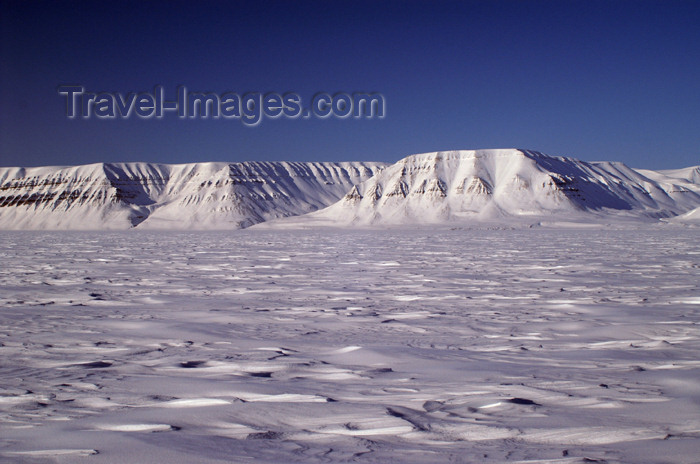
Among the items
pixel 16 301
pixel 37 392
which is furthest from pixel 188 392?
pixel 16 301

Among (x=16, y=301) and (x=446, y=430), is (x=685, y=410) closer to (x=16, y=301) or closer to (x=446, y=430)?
(x=446, y=430)

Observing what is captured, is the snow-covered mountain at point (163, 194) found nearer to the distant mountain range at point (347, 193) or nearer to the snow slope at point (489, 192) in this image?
the distant mountain range at point (347, 193)

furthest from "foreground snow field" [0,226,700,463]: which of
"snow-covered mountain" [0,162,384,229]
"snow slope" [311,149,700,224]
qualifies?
"snow-covered mountain" [0,162,384,229]

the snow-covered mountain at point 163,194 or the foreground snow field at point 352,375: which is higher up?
the snow-covered mountain at point 163,194

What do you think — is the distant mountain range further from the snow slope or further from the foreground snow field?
the foreground snow field

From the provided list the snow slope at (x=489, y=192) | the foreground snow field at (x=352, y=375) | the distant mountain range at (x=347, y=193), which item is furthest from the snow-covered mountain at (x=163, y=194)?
the foreground snow field at (x=352, y=375)

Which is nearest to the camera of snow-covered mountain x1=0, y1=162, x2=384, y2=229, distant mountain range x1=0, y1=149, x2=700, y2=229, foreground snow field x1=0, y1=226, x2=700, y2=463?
foreground snow field x1=0, y1=226, x2=700, y2=463

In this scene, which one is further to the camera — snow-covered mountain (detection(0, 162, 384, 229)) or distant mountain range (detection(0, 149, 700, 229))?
snow-covered mountain (detection(0, 162, 384, 229))

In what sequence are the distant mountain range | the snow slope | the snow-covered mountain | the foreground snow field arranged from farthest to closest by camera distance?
the snow-covered mountain → the distant mountain range → the snow slope → the foreground snow field
